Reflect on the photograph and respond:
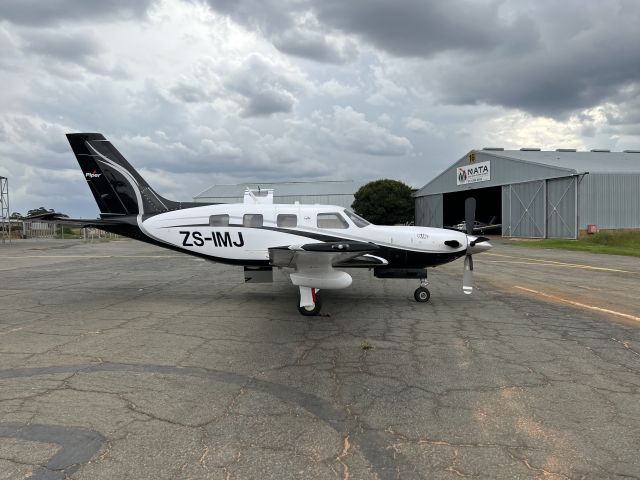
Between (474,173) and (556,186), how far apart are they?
1011 centimetres

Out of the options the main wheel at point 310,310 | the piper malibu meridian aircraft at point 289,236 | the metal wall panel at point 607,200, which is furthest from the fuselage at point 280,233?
the metal wall panel at point 607,200

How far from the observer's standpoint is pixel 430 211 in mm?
55188

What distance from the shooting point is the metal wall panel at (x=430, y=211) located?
53.0 m

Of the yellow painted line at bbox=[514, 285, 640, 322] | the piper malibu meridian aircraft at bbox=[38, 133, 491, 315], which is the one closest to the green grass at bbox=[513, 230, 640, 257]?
the yellow painted line at bbox=[514, 285, 640, 322]

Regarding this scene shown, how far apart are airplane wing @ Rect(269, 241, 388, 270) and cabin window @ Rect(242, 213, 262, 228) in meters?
1.63

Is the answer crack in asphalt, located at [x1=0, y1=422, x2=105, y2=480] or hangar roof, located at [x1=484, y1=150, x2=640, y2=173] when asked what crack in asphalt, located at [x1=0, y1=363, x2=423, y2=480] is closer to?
crack in asphalt, located at [x1=0, y1=422, x2=105, y2=480]

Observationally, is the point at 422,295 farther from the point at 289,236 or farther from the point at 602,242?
the point at 602,242

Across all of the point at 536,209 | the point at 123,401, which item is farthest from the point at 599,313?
the point at 536,209

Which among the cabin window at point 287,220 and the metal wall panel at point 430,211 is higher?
the metal wall panel at point 430,211

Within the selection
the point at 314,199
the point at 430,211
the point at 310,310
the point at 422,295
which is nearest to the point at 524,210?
the point at 430,211

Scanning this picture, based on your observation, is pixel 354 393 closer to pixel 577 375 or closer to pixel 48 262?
pixel 577 375

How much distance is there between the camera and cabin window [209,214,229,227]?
10.7 m

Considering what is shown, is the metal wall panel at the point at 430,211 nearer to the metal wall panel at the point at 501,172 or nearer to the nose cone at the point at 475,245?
the metal wall panel at the point at 501,172

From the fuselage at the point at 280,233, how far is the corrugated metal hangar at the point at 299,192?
184 feet
